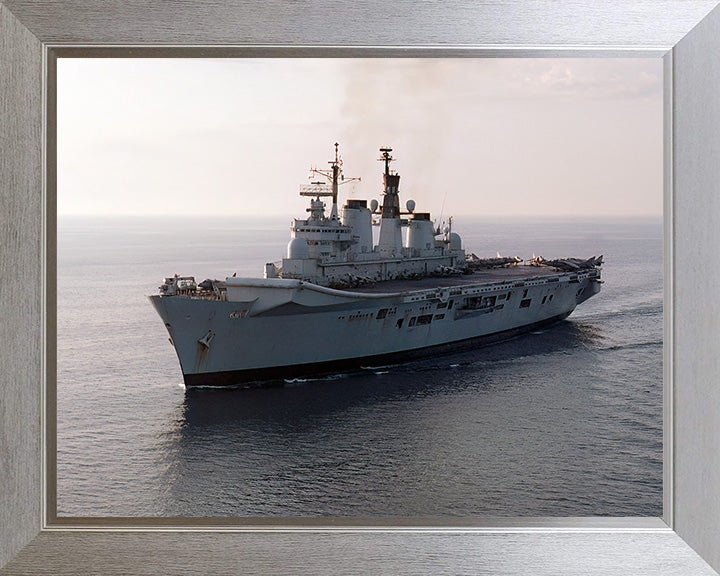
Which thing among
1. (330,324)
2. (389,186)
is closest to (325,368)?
(330,324)

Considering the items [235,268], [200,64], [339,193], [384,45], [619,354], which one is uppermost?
[200,64]

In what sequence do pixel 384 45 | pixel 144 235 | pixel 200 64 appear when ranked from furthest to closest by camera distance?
pixel 144 235, pixel 200 64, pixel 384 45

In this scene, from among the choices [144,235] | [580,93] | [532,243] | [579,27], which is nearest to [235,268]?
[144,235]

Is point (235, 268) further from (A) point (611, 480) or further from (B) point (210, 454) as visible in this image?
(A) point (611, 480)

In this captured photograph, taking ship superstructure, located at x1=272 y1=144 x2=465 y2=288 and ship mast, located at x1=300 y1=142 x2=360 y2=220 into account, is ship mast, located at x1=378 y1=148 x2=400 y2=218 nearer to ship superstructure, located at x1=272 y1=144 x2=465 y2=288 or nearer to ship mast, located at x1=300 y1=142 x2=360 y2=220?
ship superstructure, located at x1=272 y1=144 x2=465 y2=288

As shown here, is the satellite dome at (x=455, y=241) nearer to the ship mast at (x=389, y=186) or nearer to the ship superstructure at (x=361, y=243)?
the ship superstructure at (x=361, y=243)

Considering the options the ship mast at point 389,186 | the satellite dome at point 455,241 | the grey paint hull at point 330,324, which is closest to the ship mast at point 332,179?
the ship mast at point 389,186
